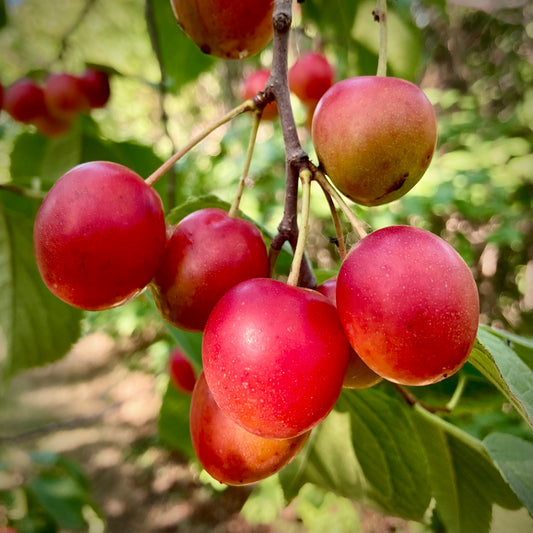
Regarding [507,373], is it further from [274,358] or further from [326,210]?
[326,210]

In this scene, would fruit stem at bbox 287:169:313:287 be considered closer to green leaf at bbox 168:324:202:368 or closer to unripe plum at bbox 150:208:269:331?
unripe plum at bbox 150:208:269:331

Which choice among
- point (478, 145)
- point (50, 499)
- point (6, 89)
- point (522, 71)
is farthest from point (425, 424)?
point (522, 71)

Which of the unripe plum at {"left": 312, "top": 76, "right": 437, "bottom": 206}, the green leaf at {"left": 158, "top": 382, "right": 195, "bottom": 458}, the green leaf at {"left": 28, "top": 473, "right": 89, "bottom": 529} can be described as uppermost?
the unripe plum at {"left": 312, "top": 76, "right": 437, "bottom": 206}

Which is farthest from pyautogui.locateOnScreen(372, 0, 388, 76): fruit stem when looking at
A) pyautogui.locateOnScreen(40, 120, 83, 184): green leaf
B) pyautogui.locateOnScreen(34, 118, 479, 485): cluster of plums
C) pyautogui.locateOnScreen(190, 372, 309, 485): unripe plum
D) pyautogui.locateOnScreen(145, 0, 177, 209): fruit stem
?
pyautogui.locateOnScreen(40, 120, 83, 184): green leaf

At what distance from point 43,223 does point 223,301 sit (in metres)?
0.23

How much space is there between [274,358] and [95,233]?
25 centimetres

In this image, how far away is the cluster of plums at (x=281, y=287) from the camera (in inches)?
19.6

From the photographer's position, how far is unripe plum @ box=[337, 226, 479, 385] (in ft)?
1.60

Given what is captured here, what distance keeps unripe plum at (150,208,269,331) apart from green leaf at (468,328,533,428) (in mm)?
287

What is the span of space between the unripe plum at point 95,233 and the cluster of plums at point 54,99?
1.23m

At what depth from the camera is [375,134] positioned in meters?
0.63

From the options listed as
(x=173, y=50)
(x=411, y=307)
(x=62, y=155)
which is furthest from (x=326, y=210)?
(x=411, y=307)

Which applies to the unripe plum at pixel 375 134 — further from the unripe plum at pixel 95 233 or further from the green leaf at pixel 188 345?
the green leaf at pixel 188 345

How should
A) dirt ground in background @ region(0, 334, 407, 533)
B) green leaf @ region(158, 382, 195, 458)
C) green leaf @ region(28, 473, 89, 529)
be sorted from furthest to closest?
dirt ground in background @ region(0, 334, 407, 533) < green leaf @ region(28, 473, 89, 529) < green leaf @ region(158, 382, 195, 458)
